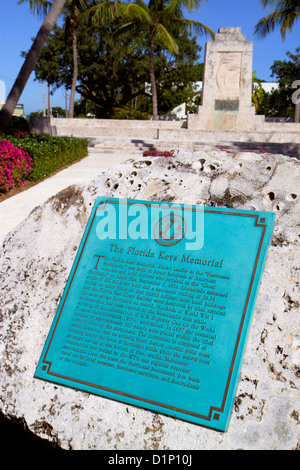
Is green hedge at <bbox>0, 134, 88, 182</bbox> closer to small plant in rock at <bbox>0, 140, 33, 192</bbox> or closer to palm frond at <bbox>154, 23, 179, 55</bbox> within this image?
small plant in rock at <bbox>0, 140, 33, 192</bbox>

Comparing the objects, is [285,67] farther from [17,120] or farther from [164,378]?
[164,378]

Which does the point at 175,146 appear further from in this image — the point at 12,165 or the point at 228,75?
the point at 12,165

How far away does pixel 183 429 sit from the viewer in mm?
1922

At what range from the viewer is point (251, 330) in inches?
82.7

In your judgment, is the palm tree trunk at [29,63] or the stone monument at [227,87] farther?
the stone monument at [227,87]

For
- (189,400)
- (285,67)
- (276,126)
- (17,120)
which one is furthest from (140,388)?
(285,67)

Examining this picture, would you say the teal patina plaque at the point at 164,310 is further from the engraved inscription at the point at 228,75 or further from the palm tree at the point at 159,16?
the palm tree at the point at 159,16

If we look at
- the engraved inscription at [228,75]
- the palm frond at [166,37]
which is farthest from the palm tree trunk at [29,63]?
the palm frond at [166,37]

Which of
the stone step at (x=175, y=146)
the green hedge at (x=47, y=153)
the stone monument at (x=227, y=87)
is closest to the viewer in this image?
the green hedge at (x=47, y=153)

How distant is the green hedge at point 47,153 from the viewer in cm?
929

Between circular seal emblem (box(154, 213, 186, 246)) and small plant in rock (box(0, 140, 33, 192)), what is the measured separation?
20.7 ft

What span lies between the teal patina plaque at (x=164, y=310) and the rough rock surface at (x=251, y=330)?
9cm

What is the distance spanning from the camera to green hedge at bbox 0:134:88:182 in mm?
9289
